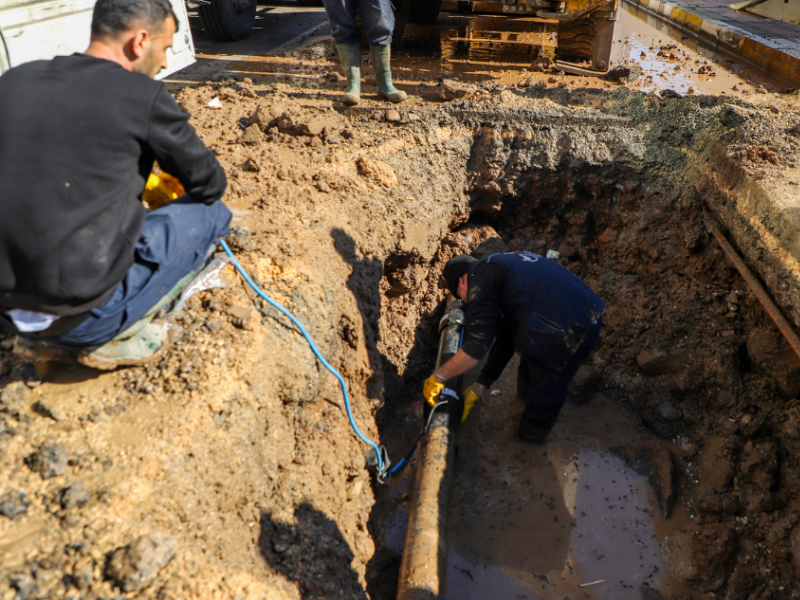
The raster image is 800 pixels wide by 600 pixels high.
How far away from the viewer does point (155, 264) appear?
2.12 metres

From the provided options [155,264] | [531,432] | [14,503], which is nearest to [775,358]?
[531,432]

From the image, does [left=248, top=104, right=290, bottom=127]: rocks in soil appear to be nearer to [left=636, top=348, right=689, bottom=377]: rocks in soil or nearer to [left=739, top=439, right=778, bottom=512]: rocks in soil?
[left=636, top=348, right=689, bottom=377]: rocks in soil

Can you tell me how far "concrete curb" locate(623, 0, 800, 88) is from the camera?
6.09m

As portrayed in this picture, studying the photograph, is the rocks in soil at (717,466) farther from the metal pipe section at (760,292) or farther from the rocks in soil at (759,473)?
the metal pipe section at (760,292)

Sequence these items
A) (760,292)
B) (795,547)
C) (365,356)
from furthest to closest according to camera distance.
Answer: (365,356), (760,292), (795,547)

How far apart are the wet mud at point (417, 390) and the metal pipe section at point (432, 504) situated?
10.7 inches

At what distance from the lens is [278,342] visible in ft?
8.23

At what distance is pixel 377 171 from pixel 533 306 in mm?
1505

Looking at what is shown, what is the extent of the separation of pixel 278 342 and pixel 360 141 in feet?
6.36

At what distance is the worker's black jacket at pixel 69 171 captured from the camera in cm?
167

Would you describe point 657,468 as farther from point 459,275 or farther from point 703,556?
point 459,275

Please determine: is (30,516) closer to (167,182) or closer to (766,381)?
(167,182)

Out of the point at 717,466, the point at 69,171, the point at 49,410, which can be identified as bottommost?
the point at 717,466

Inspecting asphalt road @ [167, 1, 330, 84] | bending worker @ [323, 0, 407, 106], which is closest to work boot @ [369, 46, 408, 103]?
bending worker @ [323, 0, 407, 106]
